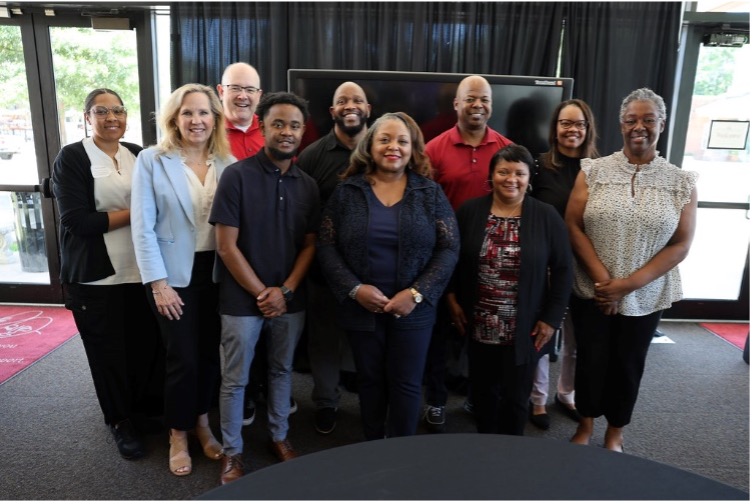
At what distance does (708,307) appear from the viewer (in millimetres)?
4066

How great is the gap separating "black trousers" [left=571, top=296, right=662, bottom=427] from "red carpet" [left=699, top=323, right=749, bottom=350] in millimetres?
2194

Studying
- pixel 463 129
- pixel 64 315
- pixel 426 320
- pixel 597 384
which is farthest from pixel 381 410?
pixel 64 315

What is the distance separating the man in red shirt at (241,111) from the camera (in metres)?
2.44

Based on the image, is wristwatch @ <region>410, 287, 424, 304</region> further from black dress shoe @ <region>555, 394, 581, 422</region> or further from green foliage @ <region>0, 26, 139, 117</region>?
green foliage @ <region>0, 26, 139, 117</region>

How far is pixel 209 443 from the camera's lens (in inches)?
84.6

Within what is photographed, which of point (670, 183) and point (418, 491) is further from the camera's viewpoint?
point (670, 183)

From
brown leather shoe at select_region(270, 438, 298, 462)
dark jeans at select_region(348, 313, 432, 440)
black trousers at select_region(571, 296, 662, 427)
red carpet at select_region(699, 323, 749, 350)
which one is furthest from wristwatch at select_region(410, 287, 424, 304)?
red carpet at select_region(699, 323, 749, 350)

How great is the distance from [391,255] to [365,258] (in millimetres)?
93

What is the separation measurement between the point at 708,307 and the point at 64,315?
200 inches

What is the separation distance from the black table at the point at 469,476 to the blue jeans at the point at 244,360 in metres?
0.93

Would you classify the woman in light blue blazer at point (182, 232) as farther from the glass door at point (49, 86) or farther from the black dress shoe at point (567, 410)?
the glass door at point (49, 86)

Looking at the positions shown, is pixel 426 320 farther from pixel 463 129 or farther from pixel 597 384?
pixel 463 129

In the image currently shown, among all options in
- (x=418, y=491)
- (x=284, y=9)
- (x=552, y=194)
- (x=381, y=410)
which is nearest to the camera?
(x=418, y=491)

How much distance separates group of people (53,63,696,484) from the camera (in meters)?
1.80
